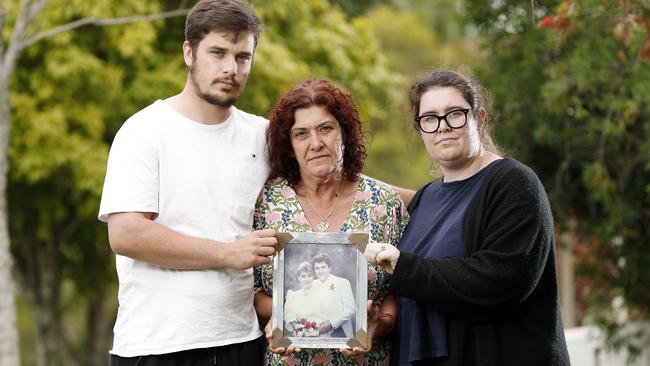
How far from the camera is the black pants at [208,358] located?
4.21 meters

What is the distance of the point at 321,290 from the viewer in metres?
4.18

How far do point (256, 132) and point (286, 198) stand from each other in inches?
13.4

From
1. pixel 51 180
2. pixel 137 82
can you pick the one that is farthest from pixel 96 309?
pixel 137 82

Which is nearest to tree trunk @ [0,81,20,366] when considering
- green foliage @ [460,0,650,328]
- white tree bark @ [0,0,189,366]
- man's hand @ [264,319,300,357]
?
white tree bark @ [0,0,189,366]

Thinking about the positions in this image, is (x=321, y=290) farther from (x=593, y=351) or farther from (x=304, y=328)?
(x=593, y=351)

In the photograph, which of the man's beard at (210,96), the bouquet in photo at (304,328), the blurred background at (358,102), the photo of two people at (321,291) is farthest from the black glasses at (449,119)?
the bouquet in photo at (304,328)

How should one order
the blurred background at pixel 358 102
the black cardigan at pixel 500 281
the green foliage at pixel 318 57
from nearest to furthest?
the black cardigan at pixel 500 281, the blurred background at pixel 358 102, the green foliage at pixel 318 57

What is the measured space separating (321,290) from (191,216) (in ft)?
2.11

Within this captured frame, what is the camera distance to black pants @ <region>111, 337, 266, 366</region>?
4.21m

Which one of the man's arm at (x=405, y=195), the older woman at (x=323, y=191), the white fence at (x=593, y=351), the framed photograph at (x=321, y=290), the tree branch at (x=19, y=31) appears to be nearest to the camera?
the framed photograph at (x=321, y=290)

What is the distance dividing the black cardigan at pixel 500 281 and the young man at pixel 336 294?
236 millimetres

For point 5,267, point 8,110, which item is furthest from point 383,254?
point 5,267

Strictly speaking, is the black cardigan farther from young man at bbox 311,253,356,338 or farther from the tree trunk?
the tree trunk

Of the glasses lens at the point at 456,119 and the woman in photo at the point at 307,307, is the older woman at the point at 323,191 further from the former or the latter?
the glasses lens at the point at 456,119
